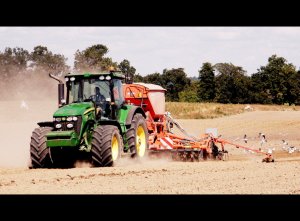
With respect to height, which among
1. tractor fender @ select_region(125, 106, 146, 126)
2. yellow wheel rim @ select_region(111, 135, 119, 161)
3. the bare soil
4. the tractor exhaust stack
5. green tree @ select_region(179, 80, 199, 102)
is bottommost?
the bare soil

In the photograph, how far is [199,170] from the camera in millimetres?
13359

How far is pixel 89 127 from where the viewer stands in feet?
45.6

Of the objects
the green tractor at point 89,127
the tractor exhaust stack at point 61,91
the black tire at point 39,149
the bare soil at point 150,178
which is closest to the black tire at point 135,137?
the green tractor at point 89,127

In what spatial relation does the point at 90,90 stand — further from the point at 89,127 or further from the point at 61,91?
the point at 89,127

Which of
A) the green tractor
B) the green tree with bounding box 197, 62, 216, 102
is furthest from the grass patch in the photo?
the green tree with bounding box 197, 62, 216, 102

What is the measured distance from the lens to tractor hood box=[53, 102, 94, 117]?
13559 mm

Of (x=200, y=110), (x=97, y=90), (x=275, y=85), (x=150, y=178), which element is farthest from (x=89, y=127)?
(x=275, y=85)

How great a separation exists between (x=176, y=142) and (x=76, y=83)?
3609 millimetres

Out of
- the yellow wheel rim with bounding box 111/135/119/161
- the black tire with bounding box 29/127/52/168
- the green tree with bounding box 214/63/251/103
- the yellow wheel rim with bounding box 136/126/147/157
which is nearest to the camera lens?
the black tire with bounding box 29/127/52/168

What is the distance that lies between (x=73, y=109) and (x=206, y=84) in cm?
7218

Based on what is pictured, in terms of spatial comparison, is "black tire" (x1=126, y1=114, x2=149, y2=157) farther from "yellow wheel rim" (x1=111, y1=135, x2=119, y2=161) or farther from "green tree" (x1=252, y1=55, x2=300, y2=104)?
"green tree" (x1=252, y1=55, x2=300, y2=104)
